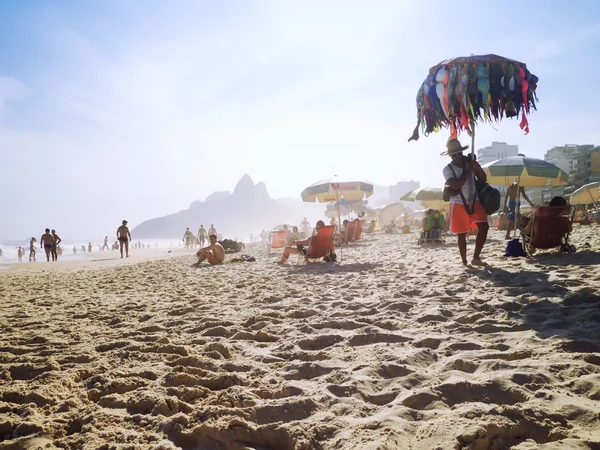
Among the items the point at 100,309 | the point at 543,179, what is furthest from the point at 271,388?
the point at 543,179

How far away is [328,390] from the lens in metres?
1.74

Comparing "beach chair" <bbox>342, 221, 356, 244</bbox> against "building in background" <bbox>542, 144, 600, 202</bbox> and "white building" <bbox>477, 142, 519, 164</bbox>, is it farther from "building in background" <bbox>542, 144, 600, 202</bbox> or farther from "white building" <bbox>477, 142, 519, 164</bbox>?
"white building" <bbox>477, 142, 519, 164</bbox>

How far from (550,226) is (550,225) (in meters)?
0.01

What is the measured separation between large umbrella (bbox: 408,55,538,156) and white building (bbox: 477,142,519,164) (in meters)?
94.3

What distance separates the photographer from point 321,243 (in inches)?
284

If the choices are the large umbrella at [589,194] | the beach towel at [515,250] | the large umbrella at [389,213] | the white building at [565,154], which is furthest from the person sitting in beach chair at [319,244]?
the white building at [565,154]

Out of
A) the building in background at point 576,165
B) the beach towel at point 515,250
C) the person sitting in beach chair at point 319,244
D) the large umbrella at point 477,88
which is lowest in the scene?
the beach towel at point 515,250

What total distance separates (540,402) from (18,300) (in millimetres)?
5546

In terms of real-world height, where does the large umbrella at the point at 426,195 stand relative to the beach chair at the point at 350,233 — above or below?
Result: above

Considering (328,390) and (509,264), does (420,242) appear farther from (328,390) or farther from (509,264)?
(328,390)

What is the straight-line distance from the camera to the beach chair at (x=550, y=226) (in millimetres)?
5090

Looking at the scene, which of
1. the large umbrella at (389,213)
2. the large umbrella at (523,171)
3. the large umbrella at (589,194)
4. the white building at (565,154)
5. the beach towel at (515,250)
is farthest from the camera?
the white building at (565,154)

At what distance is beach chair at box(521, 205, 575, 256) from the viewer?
200 inches

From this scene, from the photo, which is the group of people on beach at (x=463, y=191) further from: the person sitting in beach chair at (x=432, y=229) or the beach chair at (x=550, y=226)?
the person sitting in beach chair at (x=432, y=229)
